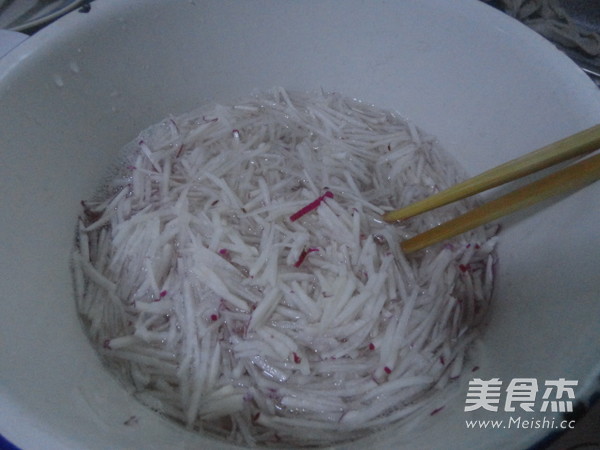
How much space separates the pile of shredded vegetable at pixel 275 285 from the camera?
0.89m

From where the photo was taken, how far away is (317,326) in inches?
36.8

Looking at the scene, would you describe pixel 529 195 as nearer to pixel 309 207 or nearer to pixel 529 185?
pixel 529 185

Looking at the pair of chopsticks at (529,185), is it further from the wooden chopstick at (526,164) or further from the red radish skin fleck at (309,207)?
the red radish skin fleck at (309,207)

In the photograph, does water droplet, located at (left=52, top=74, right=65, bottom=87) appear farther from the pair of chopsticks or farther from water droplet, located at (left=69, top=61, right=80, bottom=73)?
the pair of chopsticks

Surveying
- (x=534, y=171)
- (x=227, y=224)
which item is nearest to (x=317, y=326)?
(x=227, y=224)

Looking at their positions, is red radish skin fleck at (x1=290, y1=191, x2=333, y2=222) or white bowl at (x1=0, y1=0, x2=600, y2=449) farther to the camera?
red radish skin fleck at (x1=290, y1=191, x2=333, y2=222)

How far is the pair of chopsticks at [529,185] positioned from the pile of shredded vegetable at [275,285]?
12 cm

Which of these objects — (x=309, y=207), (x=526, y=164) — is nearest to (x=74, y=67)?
(x=309, y=207)

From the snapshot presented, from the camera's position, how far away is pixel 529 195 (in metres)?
0.89

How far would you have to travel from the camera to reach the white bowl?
0.72m

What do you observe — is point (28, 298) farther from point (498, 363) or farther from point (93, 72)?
point (498, 363)

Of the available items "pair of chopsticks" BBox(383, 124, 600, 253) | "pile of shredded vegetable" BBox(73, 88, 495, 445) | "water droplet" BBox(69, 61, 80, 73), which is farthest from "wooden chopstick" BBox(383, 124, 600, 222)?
"water droplet" BBox(69, 61, 80, 73)

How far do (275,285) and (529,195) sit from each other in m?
0.50

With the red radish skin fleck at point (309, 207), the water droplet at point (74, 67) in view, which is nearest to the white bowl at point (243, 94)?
the water droplet at point (74, 67)
